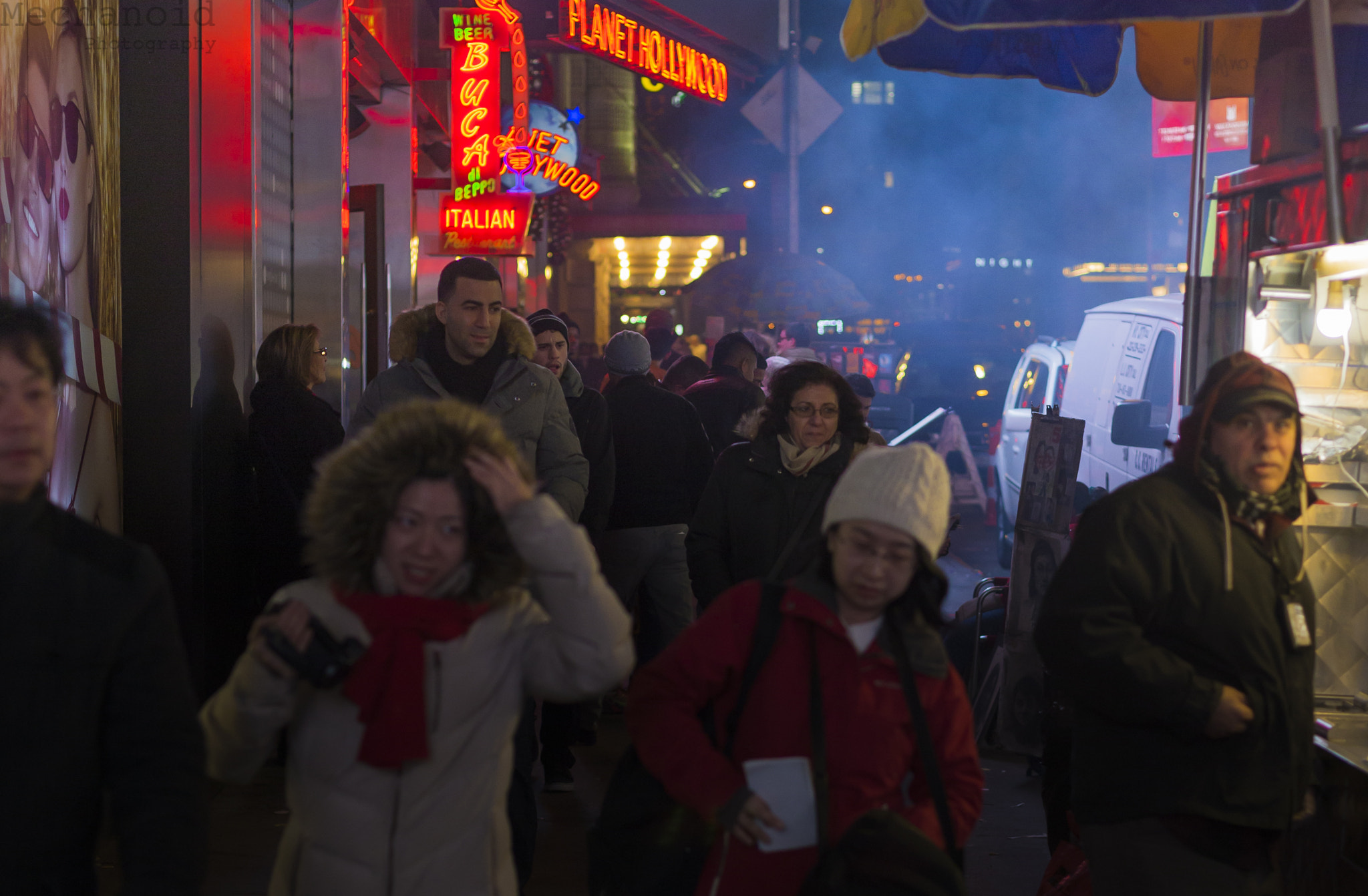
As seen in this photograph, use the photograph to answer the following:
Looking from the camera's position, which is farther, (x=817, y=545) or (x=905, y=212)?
(x=905, y=212)

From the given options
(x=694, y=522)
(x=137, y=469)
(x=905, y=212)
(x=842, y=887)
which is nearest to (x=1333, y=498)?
(x=694, y=522)

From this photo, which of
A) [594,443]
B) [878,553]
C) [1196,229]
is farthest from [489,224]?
[878,553]

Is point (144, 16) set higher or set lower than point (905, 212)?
lower

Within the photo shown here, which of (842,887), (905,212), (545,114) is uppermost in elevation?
(905,212)

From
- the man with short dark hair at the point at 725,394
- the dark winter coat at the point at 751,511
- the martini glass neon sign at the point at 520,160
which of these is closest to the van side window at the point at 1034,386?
the man with short dark hair at the point at 725,394

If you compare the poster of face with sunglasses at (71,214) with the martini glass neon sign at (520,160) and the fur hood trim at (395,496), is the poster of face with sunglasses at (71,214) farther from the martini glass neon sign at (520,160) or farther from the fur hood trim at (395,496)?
the martini glass neon sign at (520,160)

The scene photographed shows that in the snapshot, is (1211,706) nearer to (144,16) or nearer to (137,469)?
(137,469)

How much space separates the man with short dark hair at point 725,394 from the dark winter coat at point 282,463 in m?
2.58

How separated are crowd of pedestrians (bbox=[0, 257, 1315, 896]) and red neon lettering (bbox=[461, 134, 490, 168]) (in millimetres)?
10081

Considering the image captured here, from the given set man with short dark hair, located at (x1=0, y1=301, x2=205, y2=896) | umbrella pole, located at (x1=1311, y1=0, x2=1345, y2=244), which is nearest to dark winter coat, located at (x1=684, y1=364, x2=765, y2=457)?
umbrella pole, located at (x1=1311, y1=0, x2=1345, y2=244)

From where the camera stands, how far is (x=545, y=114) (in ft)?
50.9

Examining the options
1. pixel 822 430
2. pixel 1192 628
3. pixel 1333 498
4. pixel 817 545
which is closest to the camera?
pixel 817 545

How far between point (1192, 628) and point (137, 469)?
14.5 feet

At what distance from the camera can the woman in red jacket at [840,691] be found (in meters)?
2.51
